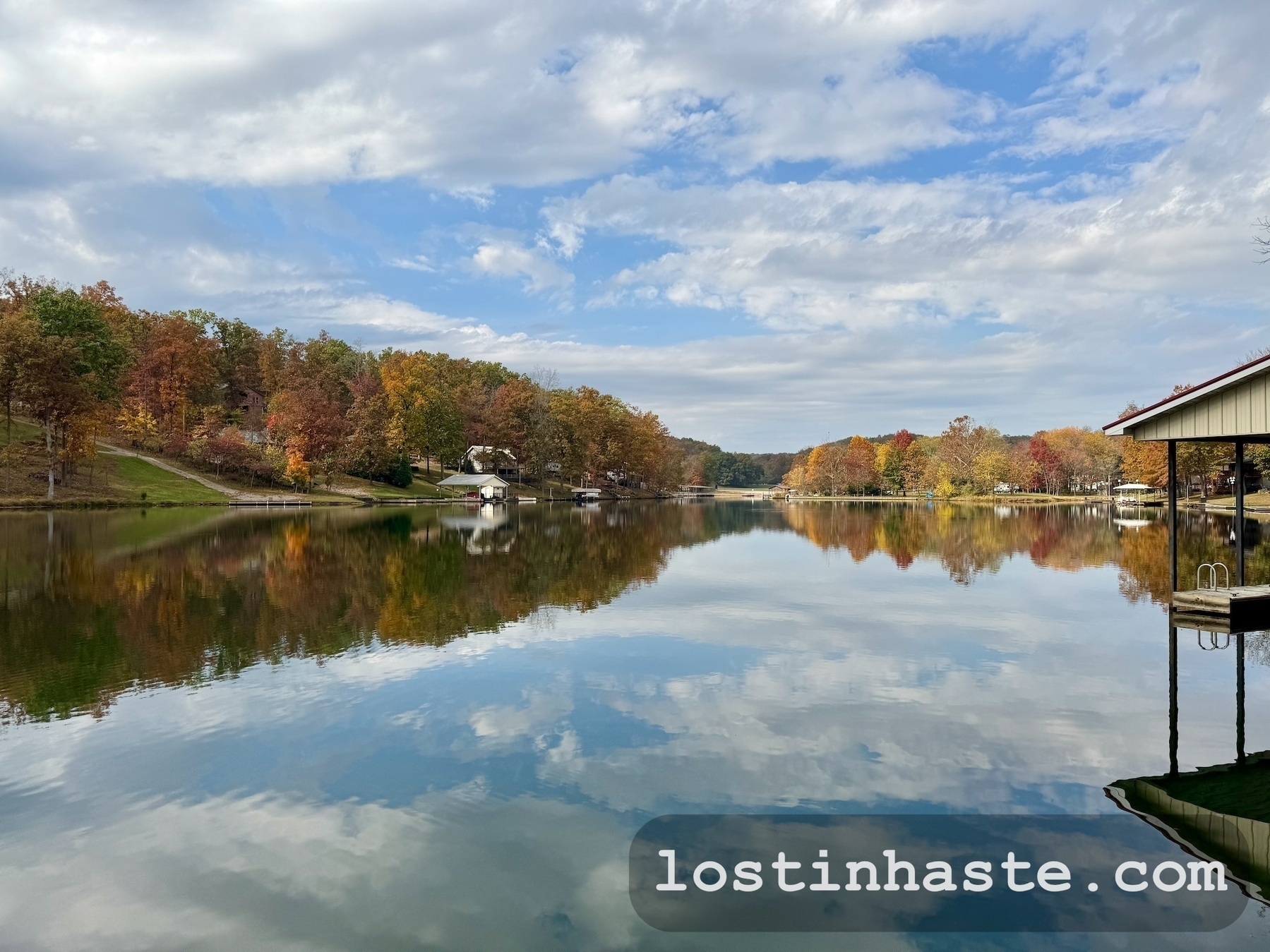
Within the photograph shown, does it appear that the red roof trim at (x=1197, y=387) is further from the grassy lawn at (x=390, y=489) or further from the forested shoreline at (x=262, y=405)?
the grassy lawn at (x=390, y=489)

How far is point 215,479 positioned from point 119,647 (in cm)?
7093

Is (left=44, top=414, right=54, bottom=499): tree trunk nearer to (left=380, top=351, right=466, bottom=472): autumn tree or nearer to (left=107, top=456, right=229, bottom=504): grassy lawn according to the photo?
(left=107, top=456, right=229, bottom=504): grassy lawn

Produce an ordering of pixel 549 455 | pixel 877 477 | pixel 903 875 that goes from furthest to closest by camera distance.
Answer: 1. pixel 877 477
2. pixel 549 455
3. pixel 903 875

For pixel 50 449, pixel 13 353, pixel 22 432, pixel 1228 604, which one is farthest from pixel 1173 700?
pixel 22 432

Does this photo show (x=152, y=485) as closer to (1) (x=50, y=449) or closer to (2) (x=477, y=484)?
(1) (x=50, y=449)

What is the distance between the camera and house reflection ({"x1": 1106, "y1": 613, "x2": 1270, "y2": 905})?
21.0 ft

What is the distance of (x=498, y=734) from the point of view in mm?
9422

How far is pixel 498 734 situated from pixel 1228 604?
13289mm

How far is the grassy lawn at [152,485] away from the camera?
6575 cm

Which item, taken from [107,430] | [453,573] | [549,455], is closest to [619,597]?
[453,573]

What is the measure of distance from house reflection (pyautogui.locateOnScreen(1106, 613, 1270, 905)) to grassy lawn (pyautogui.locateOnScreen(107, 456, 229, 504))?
69.5 m

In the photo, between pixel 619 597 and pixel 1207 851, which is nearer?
pixel 1207 851

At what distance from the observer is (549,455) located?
113 meters

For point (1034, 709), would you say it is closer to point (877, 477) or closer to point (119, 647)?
point (119, 647)
